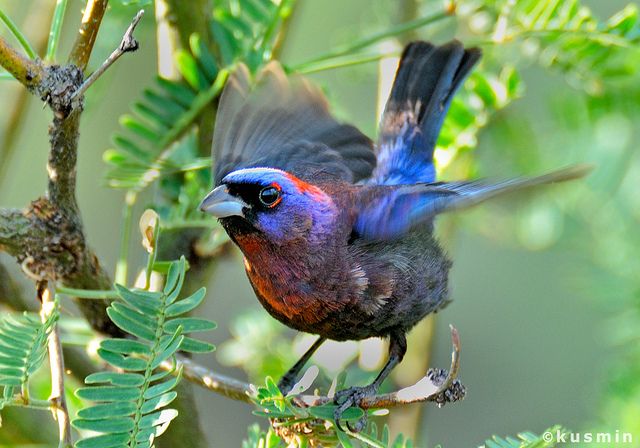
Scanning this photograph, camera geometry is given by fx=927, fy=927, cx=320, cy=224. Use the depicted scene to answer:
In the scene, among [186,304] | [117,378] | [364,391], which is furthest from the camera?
[364,391]

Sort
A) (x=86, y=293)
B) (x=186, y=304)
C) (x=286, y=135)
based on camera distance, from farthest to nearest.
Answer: (x=286, y=135) < (x=86, y=293) < (x=186, y=304)

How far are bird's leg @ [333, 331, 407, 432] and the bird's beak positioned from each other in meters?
0.56

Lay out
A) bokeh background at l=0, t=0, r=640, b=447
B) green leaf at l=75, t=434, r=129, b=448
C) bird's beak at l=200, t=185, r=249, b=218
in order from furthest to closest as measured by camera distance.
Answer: bokeh background at l=0, t=0, r=640, b=447 < bird's beak at l=200, t=185, r=249, b=218 < green leaf at l=75, t=434, r=129, b=448

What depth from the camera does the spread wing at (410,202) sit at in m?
Result: 2.24

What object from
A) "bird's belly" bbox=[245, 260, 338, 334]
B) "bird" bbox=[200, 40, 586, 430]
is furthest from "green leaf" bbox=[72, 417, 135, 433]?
"bird's belly" bbox=[245, 260, 338, 334]

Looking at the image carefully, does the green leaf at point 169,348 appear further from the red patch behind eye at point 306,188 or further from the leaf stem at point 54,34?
the red patch behind eye at point 306,188

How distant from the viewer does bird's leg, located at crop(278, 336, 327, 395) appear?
286cm

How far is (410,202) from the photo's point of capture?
2.53 metres

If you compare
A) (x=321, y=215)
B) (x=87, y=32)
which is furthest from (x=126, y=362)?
(x=321, y=215)

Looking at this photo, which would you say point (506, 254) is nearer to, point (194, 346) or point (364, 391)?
point (364, 391)

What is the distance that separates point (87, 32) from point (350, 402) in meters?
0.99

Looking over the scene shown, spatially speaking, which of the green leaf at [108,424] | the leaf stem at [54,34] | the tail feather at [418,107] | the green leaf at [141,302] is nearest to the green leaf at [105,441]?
the green leaf at [108,424]

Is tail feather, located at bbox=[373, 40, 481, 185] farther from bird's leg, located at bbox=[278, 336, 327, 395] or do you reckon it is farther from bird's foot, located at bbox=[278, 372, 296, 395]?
bird's foot, located at bbox=[278, 372, 296, 395]

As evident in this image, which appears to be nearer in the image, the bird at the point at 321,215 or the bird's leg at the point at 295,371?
the bird at the point at 321,215
